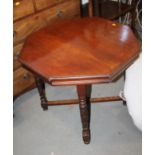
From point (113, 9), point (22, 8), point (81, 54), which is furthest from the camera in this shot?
point (113, 9)

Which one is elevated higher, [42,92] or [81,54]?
[81,54]

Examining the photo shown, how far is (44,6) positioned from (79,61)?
63 cm

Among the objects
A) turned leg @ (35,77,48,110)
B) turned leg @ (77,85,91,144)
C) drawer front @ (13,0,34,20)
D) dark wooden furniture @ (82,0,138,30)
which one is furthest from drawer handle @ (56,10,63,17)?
turned leg @ (77,85,91,144)

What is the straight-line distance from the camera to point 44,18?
72.4 inches

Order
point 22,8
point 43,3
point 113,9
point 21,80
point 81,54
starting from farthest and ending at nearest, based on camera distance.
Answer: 1. point 113,9
2. point 21,80
3. point 43,3
4. point 22,8
5. point 81,54

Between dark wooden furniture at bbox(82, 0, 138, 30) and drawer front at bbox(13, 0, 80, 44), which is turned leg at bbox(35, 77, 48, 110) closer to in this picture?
drawer front at bbox(13, 0, 80, 44)

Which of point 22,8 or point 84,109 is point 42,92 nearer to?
point 84,109

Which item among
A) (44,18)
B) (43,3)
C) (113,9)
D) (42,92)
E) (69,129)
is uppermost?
(43,3)

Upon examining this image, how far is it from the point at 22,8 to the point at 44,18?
Answer: 0.65ft

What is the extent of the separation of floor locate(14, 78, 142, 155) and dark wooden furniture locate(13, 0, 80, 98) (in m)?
0.18

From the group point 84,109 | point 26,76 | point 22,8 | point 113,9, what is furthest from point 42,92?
point 113,9

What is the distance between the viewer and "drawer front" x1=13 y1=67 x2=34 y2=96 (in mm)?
1861
